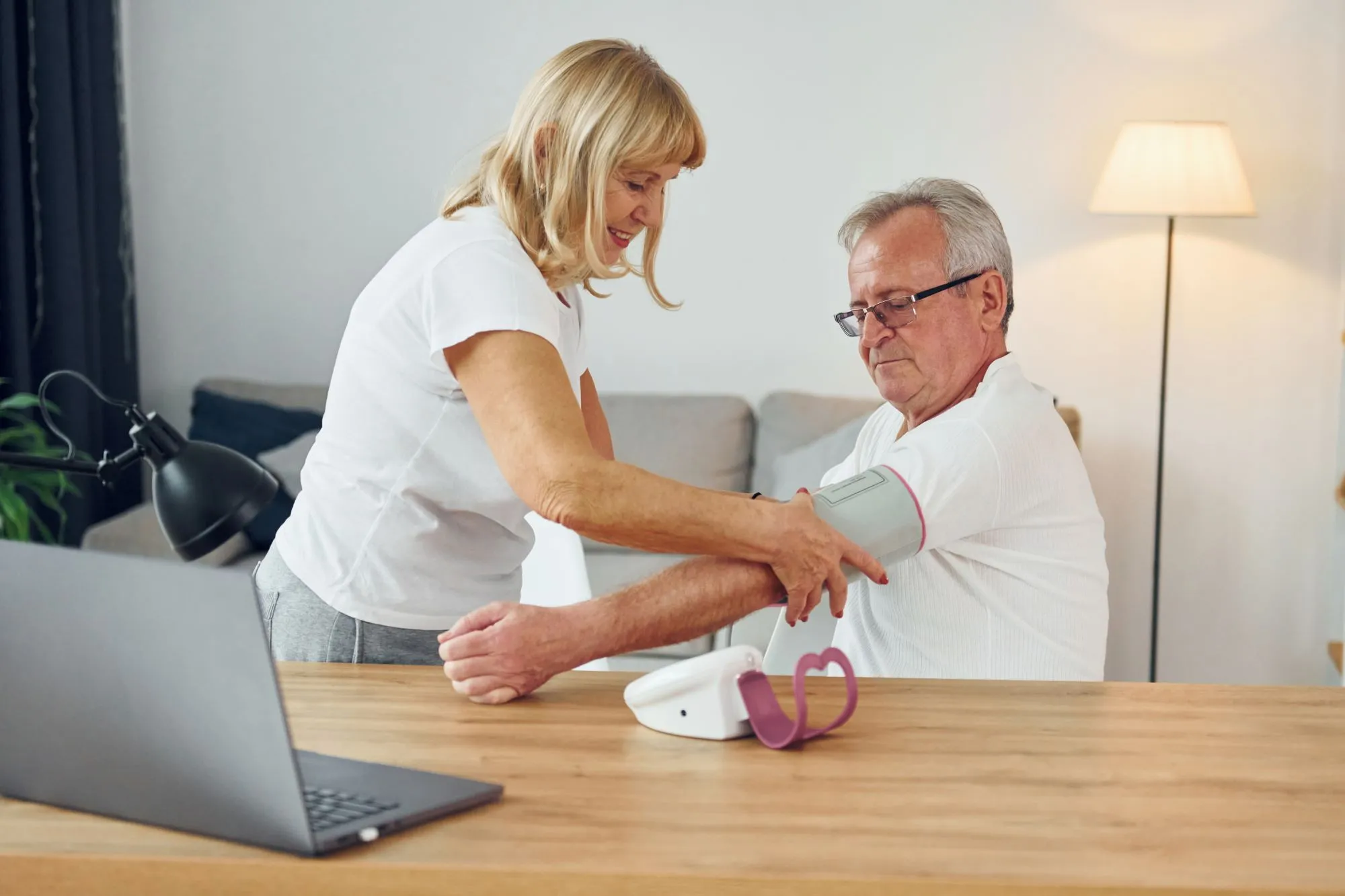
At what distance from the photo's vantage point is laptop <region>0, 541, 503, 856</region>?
80 cm

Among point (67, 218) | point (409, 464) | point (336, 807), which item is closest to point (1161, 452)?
point (409, 464)

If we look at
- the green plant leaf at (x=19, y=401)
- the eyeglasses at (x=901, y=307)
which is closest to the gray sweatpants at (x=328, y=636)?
the eyeglasses at (x=901, y=307)

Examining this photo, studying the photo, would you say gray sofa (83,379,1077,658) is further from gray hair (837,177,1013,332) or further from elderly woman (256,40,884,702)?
elderly woman (256,40,884,702)

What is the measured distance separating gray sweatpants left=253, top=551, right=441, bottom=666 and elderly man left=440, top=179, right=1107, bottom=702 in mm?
294

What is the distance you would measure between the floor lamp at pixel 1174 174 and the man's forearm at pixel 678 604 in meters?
2.48

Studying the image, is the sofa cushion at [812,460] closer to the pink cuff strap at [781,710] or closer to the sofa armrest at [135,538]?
the sofa armrest at [135,538]

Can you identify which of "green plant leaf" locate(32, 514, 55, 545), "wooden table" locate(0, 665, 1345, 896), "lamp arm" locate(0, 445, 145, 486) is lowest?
"green plant leaf" locate(32, 514, 55, 545)

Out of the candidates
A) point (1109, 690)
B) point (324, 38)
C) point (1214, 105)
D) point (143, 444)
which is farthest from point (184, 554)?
point (1214, 105)

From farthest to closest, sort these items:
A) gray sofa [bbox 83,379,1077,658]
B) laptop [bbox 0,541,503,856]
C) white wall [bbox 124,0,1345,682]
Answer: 1. white wall [bbox 124,0,1345,682]
2. gray sofa [bbox 83,379,1077,658]
3. laptop [bbox 0,541,503,856]

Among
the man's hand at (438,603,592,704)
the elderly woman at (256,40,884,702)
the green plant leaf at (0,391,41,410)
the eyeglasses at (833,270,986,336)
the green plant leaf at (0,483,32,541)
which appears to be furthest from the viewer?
the green plant leaf at (0,483,32,541)

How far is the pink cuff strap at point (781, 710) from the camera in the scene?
1.05 metres

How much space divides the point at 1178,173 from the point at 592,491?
271 cm

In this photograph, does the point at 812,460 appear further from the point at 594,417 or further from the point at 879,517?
the point at 879,517

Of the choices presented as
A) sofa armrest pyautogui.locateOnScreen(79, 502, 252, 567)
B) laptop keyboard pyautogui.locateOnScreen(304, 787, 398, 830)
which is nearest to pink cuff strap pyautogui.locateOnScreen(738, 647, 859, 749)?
laptop keyboard pyautogui.locateOnScreen(304, 787, 398, 830)
